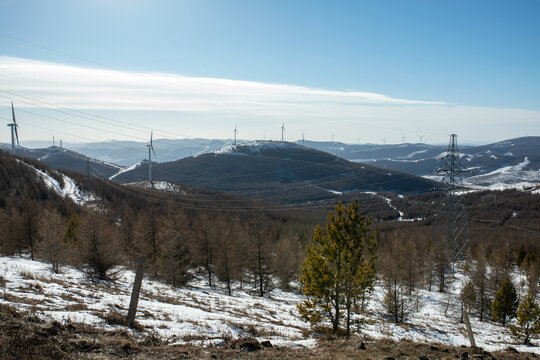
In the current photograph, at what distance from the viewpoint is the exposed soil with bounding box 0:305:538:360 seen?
34.7ft

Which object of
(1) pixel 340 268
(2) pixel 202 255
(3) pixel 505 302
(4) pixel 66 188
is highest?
(1) pixel 340 268

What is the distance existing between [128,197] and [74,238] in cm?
8906

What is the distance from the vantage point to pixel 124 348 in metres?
12.6

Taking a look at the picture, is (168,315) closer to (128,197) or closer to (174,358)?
(174,358)

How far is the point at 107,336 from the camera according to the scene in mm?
13664

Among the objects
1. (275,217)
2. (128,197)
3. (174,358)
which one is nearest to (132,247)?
(174,358)

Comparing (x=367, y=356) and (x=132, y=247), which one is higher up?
(x=367, y=356)

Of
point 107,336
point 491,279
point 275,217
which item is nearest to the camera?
point 107,336

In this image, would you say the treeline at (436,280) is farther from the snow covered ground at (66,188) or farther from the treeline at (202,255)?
the snow covered ground at (66,188)

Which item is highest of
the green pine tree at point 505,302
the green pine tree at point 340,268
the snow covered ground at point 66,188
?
the green pine tree at point 340,268

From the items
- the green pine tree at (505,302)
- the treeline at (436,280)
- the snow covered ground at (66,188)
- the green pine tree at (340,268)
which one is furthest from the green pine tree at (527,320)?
the snow covered ground at (66,188)

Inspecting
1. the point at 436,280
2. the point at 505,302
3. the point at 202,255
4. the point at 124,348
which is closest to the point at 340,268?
the point at 124,348

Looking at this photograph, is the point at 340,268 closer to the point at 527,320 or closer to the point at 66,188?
the point at 527,320

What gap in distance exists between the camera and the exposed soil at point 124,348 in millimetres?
10570
